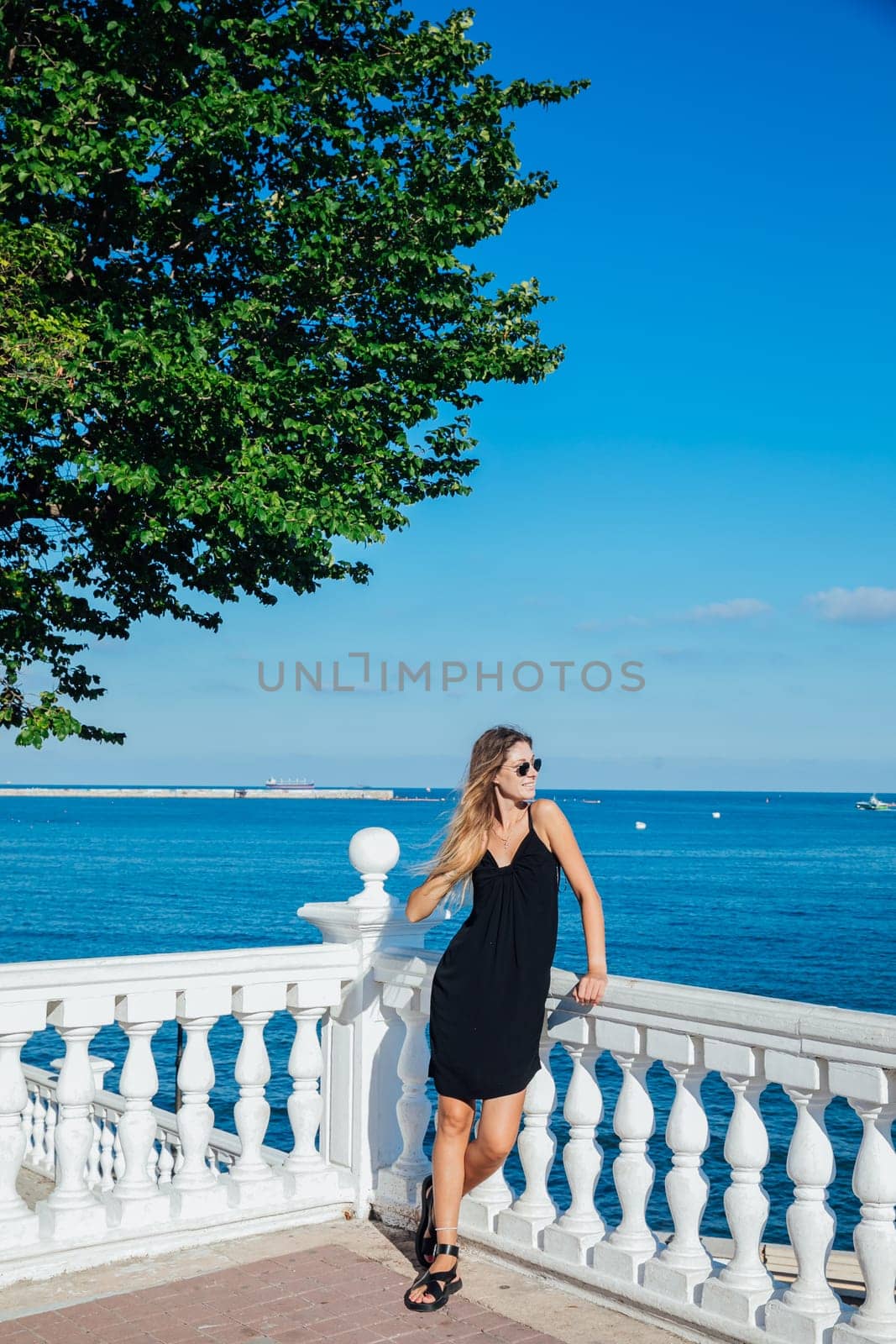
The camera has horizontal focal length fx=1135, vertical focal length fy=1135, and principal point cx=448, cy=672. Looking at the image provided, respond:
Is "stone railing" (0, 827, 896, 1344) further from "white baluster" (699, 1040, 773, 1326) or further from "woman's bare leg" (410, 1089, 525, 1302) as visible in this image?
"woman's bare leg" (410, 1089, 525, 1302)

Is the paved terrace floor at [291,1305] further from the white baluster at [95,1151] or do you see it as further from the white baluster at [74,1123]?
the white baluster at [95,1151]

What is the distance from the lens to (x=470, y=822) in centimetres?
419

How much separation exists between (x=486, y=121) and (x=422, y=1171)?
335 inches

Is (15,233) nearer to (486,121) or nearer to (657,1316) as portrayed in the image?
(486,121)

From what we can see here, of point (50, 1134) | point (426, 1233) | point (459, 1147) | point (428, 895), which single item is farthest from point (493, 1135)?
point (50, 1134)

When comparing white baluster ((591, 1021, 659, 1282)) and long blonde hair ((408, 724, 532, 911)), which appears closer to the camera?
white baluster ((591, 1021, 659, 1282))

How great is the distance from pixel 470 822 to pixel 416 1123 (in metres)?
1.61

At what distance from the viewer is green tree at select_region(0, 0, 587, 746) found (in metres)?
8.24

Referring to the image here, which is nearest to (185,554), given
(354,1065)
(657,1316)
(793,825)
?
(354,1065)

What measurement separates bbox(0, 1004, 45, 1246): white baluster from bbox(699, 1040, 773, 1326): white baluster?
2.43 meters

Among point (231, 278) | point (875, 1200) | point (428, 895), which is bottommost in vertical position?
point (875, 1200)

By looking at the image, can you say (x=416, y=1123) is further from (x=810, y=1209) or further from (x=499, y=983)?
(x=810, y=1209)

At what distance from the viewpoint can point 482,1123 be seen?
416 cm

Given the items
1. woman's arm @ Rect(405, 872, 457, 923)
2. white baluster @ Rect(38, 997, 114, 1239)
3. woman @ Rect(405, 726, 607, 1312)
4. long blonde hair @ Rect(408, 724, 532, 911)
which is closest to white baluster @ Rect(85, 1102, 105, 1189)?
white baluster @ Rect(38, 997, 114, 1239)
